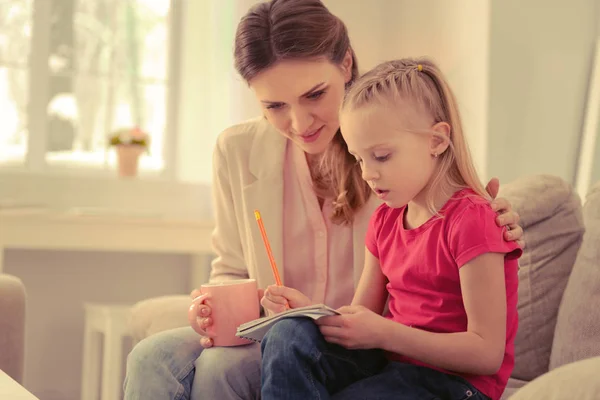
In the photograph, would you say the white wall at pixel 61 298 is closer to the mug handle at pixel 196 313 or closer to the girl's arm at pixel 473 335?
the mug handle at pixel 196 313

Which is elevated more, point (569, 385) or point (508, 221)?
point (508, 221)

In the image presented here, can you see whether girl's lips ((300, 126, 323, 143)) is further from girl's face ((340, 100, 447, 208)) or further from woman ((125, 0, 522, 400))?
girl's face ((340, 100, 447, 208))

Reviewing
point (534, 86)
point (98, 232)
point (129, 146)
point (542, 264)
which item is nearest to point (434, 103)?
point (542, 264)

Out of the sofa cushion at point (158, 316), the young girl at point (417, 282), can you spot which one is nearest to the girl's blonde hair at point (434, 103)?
the young girl at point (417, 282)

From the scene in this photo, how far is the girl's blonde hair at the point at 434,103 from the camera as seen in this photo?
1360mm

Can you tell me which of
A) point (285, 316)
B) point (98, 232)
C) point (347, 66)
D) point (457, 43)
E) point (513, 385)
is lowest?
point (513, 385)

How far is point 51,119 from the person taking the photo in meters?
3.62

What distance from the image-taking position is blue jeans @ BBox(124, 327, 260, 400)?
1.41m

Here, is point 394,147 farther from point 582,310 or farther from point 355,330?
point 582,310

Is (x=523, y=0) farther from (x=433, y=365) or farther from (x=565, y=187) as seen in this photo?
(x=433, y=365)

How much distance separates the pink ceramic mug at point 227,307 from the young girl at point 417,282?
7 cm

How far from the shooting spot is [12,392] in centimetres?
128

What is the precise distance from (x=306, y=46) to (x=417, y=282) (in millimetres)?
564

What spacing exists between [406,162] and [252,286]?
372 mm
